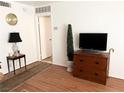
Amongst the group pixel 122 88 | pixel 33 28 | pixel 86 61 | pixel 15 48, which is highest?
pixel 33 28

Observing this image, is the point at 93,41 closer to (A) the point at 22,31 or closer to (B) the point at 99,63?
(B) the point at 99,63

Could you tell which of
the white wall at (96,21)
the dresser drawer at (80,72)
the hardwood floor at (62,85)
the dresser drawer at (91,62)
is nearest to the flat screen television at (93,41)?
the white wall at (96,21)

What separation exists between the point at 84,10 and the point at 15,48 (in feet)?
8.97

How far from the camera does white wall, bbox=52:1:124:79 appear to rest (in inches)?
115

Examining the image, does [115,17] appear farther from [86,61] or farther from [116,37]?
[86,61]

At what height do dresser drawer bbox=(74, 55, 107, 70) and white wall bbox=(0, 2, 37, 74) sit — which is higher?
white wall bbox=(0, 2, 37, 74)

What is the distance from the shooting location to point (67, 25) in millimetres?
3781

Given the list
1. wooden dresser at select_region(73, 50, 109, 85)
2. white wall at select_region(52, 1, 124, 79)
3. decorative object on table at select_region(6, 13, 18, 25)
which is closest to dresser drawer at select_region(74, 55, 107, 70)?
wooden dresser at select_region(73, 50, 109, 85)

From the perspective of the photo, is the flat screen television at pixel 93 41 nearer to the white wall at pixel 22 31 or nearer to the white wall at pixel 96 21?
the white wall at pixel 96 21

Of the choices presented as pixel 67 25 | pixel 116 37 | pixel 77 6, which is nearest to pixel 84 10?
pixel 77 6

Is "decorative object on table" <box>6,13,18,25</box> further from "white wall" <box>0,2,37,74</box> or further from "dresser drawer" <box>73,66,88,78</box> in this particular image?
"dresser drawer" <box>73,66,88,78</box>

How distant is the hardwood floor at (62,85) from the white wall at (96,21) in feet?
1.91

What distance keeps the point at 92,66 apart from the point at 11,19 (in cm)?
313

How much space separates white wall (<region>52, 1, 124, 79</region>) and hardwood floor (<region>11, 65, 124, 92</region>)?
58 cm
